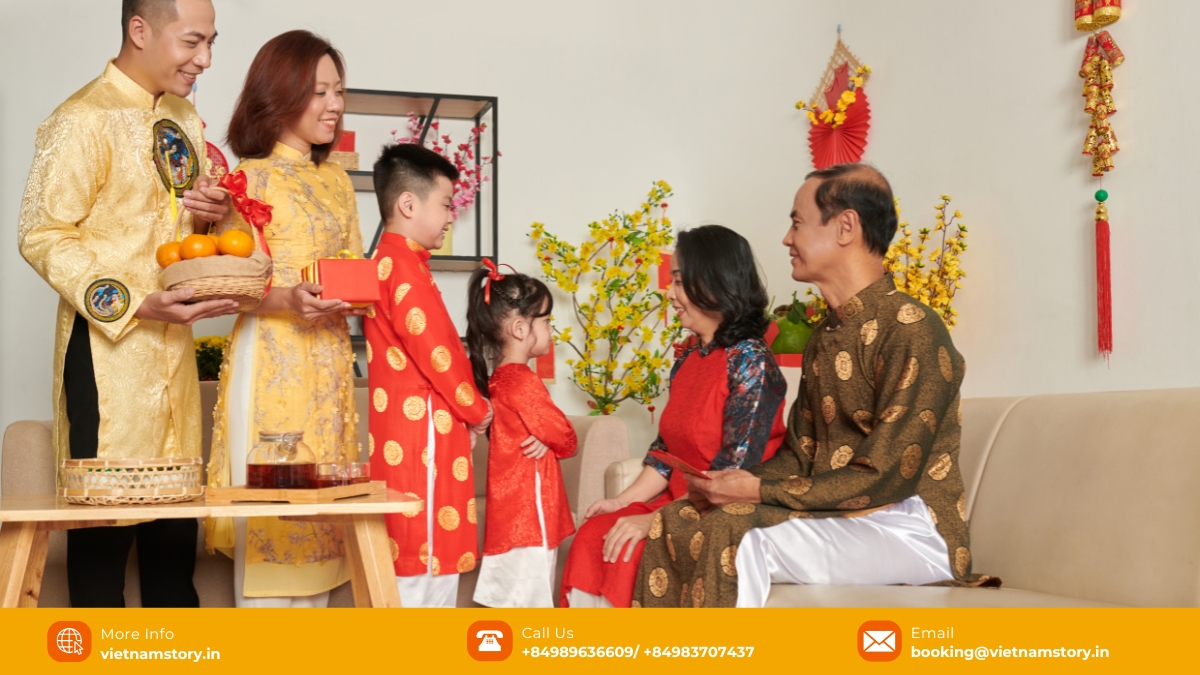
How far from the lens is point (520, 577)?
2316 millimetres

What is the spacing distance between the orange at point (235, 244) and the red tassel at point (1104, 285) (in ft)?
6.73

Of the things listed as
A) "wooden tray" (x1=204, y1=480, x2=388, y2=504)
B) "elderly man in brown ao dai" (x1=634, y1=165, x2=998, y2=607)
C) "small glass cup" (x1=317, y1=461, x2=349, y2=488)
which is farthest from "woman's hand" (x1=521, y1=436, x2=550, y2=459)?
"wooden tray" (x1=204, y1=480, x2=388, y2=504)

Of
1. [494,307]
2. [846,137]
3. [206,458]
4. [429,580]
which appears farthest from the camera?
[846,137]

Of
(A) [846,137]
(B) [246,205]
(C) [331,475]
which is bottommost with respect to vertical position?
(C) [331,475]

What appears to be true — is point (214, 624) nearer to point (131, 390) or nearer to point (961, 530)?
point (131, 390)

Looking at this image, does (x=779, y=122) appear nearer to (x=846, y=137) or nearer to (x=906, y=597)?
(x=846, y=137)

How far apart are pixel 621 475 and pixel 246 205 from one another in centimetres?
116

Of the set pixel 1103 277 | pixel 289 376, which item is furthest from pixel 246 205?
pixel 1103 277

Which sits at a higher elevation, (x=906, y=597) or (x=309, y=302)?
(x=309, y=302)

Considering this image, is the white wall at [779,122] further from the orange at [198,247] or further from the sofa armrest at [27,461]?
the orange at [198,247]

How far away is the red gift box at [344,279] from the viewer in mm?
1878

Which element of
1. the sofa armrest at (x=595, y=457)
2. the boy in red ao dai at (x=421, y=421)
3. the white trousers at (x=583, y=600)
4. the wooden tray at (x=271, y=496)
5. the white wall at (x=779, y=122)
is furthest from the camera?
the sofa armrest at (x=595, y=457)

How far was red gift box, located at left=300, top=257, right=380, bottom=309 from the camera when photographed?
1.88m

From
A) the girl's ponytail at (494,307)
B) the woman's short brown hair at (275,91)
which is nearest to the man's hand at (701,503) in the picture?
the girl's ponytail at (494,307)
